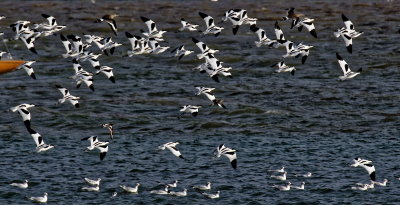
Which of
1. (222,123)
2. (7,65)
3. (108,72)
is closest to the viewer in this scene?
(222,123)

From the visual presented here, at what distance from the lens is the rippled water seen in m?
40.7

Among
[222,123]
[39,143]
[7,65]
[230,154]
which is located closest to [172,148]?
[230,154]

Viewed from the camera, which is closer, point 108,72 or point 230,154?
point 230,154

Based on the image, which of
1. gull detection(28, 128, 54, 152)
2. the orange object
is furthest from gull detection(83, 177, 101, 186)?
the orange object

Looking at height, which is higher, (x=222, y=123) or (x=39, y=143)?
(x=222, y=123)

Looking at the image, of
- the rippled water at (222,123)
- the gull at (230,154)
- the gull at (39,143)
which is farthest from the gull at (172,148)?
the gull at (39,143)

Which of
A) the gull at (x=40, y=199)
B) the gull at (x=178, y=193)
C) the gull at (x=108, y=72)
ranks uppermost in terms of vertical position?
the gull at (x=108, y=72)

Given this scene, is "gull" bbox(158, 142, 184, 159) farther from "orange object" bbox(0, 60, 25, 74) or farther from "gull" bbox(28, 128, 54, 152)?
"orange object" bbox(0, 60, 25, 74)

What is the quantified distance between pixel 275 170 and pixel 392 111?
13.8m

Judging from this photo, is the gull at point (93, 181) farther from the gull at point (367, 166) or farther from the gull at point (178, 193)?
the gull at point (367, 166)

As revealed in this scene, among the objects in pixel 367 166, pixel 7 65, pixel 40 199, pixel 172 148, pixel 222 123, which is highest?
pixel 7 65

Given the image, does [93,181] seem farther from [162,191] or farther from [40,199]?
[162,191]

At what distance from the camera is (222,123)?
5231 centimetres

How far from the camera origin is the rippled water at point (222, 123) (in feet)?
134
